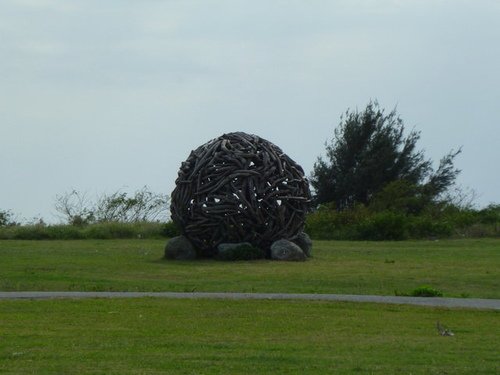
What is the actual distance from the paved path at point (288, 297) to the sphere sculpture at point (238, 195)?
386 inches

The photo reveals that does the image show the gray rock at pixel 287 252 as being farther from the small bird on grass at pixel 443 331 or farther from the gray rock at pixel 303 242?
the small bird on grass at pixel 443 331

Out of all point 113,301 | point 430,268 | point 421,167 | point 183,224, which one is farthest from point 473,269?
point 421,167

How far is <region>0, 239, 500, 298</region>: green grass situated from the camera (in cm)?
2364

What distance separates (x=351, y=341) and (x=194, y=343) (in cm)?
205

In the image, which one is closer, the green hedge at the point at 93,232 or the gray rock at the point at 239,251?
the gray rock at the point at 239,251

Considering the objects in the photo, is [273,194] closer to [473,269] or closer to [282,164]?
[282,164]

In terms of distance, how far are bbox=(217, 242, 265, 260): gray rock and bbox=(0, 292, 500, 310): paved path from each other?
9.65m

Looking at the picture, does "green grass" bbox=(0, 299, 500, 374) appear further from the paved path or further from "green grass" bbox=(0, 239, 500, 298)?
"green grass" bbox=(0, 239, 500, 298)

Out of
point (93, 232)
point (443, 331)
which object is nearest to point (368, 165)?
point (93, 232)

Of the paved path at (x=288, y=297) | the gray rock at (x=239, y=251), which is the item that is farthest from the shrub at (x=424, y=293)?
the gray rock at (x=239, y=251)

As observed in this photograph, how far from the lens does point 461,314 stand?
18.6 m

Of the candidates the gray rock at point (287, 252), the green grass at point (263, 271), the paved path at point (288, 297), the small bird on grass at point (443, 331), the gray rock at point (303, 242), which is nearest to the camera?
the small bird on grass at point (443, 331)

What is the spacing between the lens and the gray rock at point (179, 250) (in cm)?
3195

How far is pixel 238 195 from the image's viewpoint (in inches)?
1229
